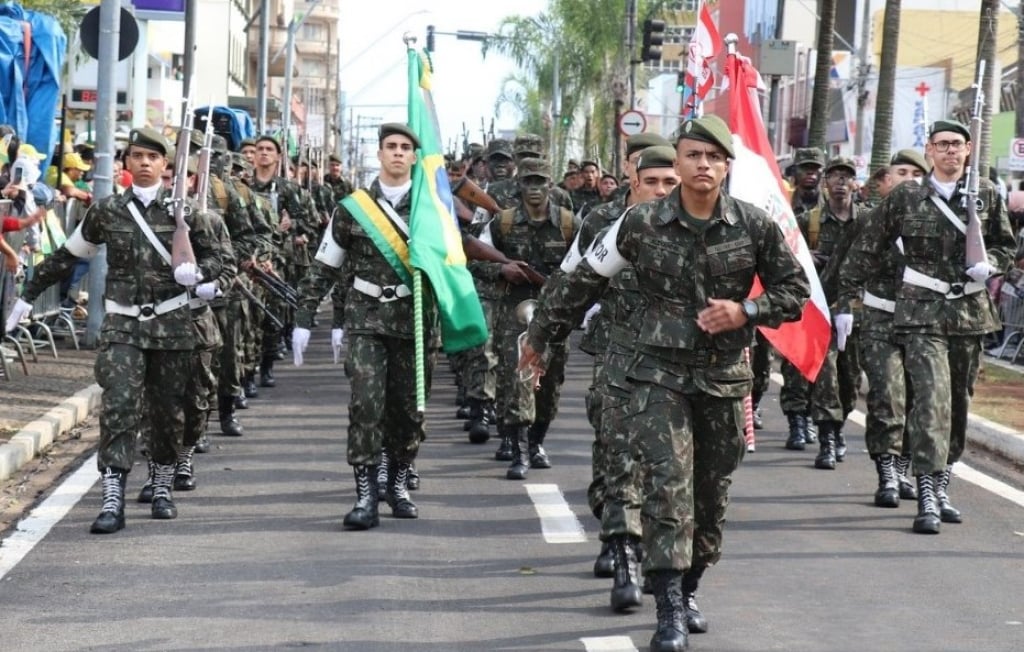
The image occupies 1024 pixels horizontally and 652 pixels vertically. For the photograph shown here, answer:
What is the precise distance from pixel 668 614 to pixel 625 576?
92 cm

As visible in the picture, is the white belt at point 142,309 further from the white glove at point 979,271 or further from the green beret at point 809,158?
the green beret at point 809,158

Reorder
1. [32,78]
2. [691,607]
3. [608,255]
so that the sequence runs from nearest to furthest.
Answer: [608,255] < [691,607] < [32,78]

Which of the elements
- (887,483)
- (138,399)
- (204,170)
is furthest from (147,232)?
(887,483)

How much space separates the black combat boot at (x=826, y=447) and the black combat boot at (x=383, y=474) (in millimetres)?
3479

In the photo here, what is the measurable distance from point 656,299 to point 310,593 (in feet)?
7.11

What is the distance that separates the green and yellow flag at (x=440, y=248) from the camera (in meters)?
10.2

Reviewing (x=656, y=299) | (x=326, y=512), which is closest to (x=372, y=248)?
(x=326, y=512)

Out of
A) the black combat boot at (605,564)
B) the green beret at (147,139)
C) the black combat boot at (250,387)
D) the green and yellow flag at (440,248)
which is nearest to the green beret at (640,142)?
the green and yellow flag at (440,248)

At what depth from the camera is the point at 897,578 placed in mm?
8984

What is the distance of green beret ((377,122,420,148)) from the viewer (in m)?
10.2

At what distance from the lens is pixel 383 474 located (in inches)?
424

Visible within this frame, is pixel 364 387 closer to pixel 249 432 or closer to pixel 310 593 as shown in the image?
pixel 310 593

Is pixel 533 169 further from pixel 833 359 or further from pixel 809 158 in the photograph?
pixel 809 158

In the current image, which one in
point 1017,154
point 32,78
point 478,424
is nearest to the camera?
point 478,424
